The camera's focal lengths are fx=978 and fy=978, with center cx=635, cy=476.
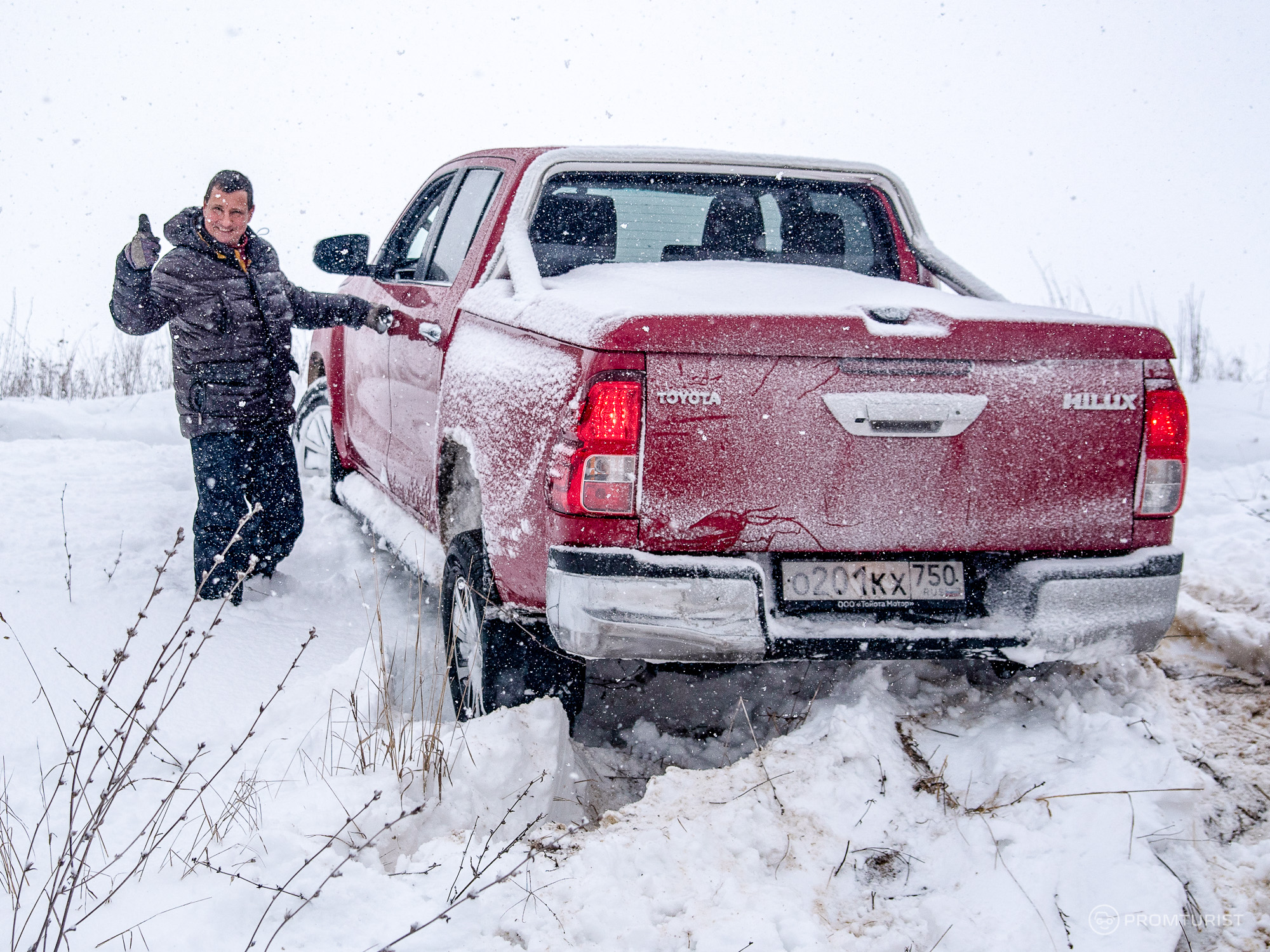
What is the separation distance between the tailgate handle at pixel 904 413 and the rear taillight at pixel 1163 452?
0.51m

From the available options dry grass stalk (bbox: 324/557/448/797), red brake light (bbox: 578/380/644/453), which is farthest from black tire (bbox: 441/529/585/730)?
red brake light (bbox: 578/380/644/453)

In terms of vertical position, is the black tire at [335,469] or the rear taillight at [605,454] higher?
the rear taillight at [605,454]

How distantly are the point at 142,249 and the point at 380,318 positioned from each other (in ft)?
3.06

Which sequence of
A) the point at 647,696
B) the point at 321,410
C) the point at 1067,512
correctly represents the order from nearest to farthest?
the point at 1067,512 → the point at 647,696 → the point at 321,410

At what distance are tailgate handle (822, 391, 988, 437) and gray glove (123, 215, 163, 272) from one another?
110 inches

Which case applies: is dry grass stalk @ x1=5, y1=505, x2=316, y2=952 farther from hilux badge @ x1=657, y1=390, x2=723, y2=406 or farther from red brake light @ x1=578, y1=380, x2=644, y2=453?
hilux badge @ x1=657, y1=390, x2=723, y2=406

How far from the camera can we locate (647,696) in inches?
137

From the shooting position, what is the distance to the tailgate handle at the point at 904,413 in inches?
97.0

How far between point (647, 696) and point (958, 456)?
58.9 inches

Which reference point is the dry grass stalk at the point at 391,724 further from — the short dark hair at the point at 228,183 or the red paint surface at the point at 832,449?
the short dark hair at the point at 228,183

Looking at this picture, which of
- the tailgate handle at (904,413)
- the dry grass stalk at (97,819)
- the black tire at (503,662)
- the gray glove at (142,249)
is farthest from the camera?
the gray glove at (142,249)

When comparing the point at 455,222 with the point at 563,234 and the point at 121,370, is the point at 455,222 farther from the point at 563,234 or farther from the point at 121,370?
the point at 121,370

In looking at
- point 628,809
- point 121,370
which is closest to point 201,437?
point 628,809

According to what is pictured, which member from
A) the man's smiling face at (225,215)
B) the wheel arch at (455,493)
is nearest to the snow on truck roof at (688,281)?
the wheel arch at (455,493)
